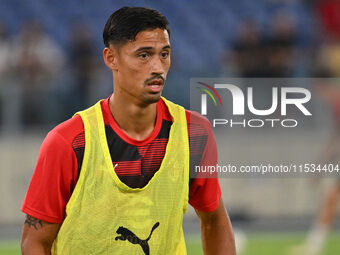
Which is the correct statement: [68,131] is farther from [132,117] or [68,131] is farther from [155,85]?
[155,85]

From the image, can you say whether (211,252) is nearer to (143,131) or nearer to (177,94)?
(143,131)

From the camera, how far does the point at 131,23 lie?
3.34 metres

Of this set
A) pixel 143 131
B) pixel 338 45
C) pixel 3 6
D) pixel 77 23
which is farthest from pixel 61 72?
pixel 143 131

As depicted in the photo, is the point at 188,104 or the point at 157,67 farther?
the point at 188,104

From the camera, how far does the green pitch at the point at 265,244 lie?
28.1 ft

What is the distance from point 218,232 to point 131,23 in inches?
44.0

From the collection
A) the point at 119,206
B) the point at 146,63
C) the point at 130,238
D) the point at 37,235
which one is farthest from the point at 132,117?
the point at 37,235

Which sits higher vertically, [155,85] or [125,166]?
[155,85]

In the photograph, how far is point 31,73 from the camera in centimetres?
961

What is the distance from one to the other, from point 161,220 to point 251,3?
9.08 metres

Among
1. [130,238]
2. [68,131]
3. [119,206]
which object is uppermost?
[68,131]

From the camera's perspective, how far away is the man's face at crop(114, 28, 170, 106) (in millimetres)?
3347

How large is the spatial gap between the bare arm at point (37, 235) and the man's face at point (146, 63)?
71 cm

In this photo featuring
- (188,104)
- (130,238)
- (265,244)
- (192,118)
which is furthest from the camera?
(188,104)
